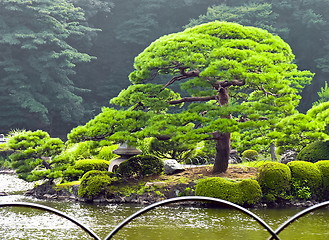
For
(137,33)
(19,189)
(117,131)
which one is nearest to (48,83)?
(137,33)

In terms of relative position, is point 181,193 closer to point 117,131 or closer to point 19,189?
point 117,131

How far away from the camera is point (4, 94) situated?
24.6 meters

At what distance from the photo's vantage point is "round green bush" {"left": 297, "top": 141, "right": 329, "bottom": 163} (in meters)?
10.8

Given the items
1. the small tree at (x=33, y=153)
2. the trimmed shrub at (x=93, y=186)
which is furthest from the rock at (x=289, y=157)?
the small tree at (x=33, y=153)

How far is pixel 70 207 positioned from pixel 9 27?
699 inches

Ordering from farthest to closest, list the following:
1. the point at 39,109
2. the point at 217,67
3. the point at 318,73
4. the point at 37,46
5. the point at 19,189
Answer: the point at 318,73 → the point at 37,46 → the point at 39,109 → the point at 19,189 → the point at 217,67

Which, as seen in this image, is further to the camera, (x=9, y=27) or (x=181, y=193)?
(x=9, y=27)

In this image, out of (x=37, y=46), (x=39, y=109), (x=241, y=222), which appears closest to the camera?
(x=241, y=222)

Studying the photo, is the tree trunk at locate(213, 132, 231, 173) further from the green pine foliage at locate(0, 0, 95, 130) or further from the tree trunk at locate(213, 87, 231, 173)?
the green pine foliage at locate(0, 0, 95, 130)

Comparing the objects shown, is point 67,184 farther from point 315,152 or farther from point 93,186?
point 315,152

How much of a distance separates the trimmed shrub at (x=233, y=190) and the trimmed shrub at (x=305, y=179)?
807mm

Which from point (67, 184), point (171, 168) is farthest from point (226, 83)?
point (67, 184)

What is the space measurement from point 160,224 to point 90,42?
21.7 meters

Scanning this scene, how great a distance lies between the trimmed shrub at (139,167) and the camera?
10.4 meters
